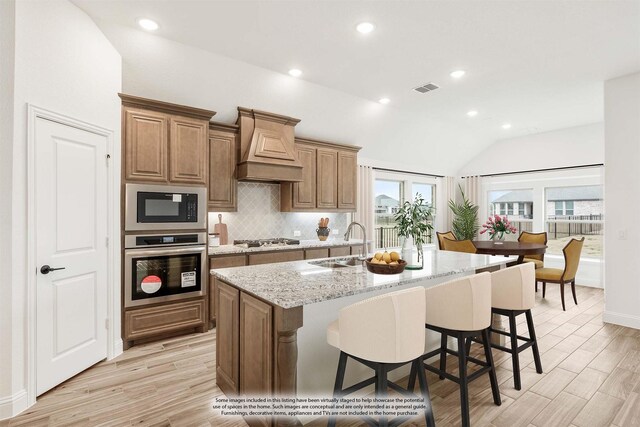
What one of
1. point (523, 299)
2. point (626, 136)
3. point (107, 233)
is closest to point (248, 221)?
point (107, 233)

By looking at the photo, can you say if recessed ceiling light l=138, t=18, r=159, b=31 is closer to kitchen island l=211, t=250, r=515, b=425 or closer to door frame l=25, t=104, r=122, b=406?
door frame l=25, t=104, r=122, b=406

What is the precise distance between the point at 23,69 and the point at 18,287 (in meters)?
1.50

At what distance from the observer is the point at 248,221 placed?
459 centimetres

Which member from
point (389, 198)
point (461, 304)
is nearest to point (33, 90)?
point (461, 304)

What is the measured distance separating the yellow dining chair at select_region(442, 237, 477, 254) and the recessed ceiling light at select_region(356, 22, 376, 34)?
3.65 m

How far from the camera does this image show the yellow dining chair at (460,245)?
16.8 feet

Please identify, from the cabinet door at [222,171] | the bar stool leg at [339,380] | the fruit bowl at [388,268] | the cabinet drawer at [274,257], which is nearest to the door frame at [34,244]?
the cabinet door at [222,171]

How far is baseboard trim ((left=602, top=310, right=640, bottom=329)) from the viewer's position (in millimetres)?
3762

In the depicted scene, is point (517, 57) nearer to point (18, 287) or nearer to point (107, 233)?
point (107, 233)

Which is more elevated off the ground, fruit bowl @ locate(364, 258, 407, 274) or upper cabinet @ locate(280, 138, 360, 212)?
upper cabinet @ locate(280, 138, 360, 212)

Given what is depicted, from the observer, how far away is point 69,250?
2.60 metres

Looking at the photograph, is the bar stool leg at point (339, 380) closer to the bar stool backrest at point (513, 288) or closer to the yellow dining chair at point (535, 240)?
the bar stool backrest at point (513, 288)

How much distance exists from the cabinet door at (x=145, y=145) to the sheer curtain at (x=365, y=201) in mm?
3238

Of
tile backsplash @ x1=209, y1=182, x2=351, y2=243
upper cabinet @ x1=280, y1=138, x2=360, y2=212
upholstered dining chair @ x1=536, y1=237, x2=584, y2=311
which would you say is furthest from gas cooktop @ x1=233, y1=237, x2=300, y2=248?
upholstered dining chair @ x1=536, y1=237, x2=584, y2=311
